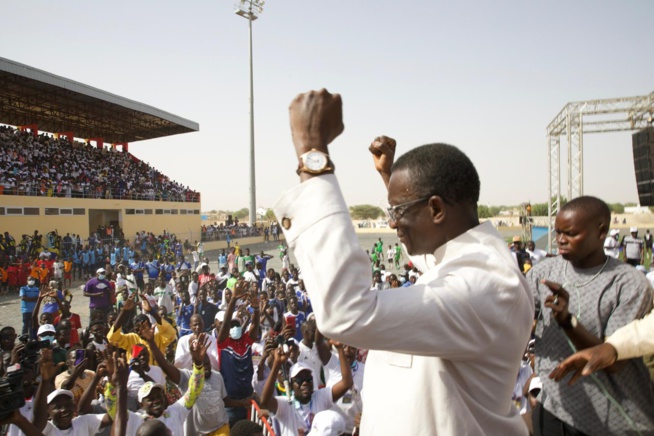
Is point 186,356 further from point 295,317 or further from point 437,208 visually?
point 437,208

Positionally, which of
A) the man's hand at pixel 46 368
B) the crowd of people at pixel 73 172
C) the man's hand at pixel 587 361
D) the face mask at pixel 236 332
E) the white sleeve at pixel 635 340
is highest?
the crowd of people at pixel 73 172

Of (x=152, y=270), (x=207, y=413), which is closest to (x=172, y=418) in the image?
(x=207, y=413)

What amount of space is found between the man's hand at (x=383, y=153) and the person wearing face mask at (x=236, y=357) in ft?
10.7

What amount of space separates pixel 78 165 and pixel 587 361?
3038 centimetres

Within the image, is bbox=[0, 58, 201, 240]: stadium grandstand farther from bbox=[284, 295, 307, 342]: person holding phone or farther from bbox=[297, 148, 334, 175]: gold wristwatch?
bbox=[297, 148, 334, 175]: gold wristwatch

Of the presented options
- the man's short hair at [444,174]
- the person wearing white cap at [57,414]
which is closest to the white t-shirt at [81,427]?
the person wearing white cap at [57,414]

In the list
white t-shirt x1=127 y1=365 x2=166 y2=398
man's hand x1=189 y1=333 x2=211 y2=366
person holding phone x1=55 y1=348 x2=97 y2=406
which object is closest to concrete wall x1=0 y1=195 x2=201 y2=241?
person holding phone x1=55 y1=348 x2=97 y2=406

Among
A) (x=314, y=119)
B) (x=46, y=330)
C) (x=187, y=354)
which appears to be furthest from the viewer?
(x=46, y=330)

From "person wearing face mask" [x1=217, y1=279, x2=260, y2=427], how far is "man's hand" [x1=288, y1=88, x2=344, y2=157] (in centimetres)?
388

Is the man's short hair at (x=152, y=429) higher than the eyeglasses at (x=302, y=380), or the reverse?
the man's short hair at (x=152, y=429)

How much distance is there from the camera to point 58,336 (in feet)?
19.1

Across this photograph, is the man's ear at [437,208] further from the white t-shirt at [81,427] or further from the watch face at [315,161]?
the white t-shirt at [81,427]

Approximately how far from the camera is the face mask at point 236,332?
5.30 metres

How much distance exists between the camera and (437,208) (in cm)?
115
